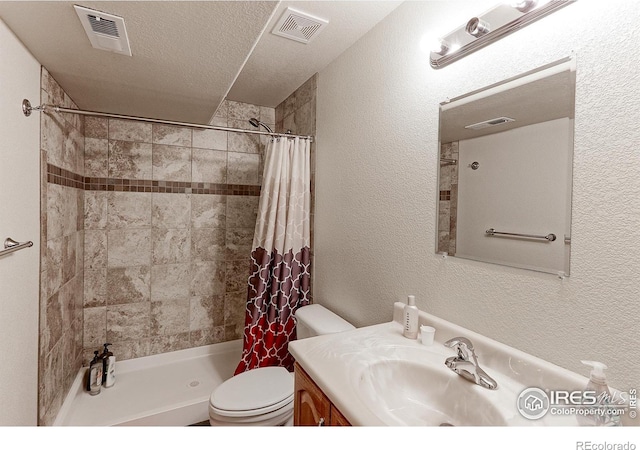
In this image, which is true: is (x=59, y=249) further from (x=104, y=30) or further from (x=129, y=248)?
(x=104, y=30)

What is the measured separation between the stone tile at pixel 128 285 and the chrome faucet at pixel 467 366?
2.27 m

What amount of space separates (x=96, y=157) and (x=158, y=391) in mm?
1738

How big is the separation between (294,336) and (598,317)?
1.70 metres

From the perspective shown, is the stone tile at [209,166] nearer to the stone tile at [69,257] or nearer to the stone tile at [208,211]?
the stone tile at [208,211]

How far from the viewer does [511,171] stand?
99 centimetres

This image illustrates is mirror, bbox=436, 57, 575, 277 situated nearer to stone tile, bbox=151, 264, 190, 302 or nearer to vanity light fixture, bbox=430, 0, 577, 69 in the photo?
vanity light fixture, bbox=430, 0, 577, 69

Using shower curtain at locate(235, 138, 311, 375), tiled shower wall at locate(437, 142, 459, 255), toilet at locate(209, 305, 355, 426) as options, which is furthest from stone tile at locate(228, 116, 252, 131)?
tiled shower wall at locate(437, 142, 459, 255)

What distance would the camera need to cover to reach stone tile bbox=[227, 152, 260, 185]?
2.63 m

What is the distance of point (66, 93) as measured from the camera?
1.85 meters

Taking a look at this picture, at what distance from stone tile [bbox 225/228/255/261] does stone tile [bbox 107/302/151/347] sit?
75 centimetres

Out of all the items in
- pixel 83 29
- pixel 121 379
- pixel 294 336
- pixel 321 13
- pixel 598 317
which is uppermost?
pixel 321 13

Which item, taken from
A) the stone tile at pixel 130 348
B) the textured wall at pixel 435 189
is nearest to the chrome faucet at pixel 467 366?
the textured wall at pixel 435 189
